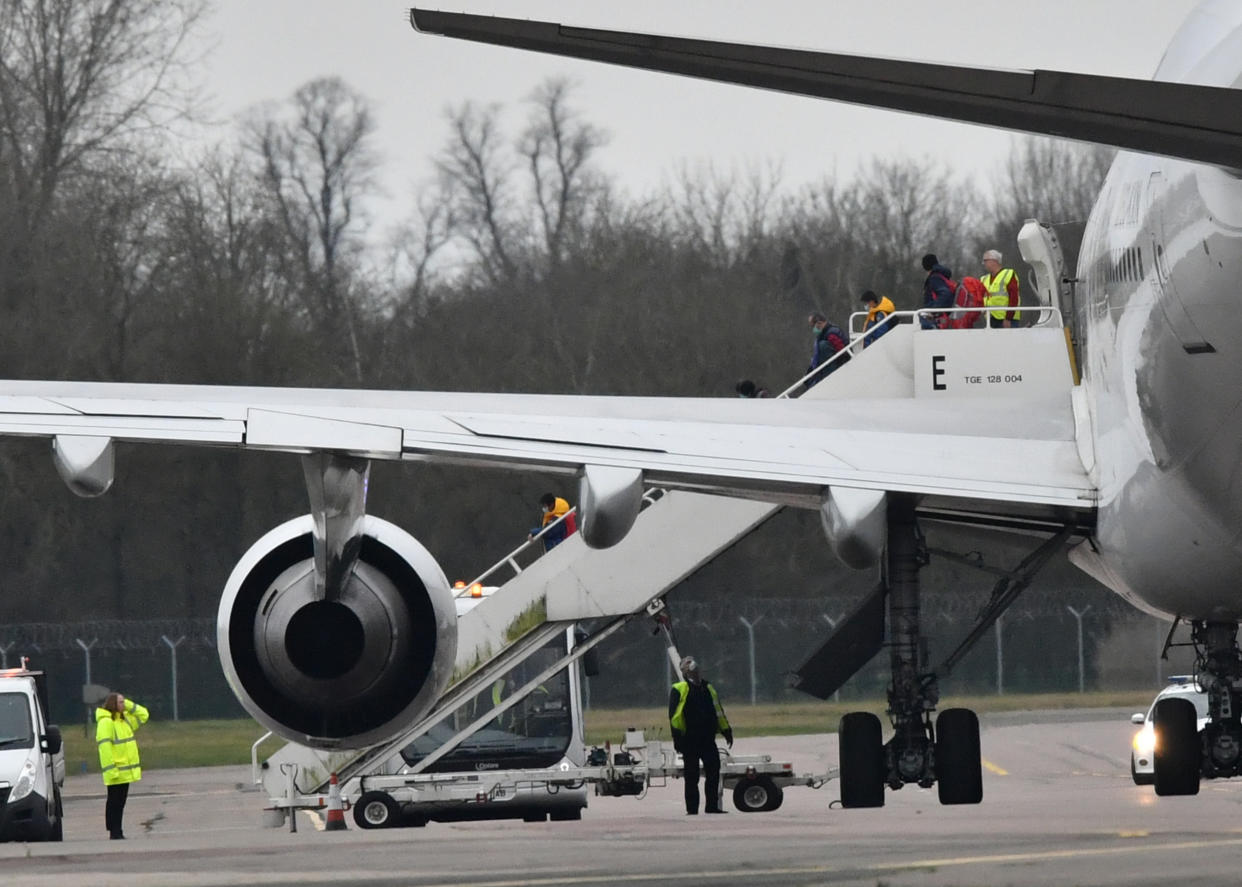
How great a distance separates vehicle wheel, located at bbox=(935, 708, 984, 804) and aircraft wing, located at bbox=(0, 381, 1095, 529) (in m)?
1.56

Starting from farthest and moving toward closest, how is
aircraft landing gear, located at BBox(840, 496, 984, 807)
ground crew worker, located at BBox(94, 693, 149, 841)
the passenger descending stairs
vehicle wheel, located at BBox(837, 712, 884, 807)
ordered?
ground crew worker, located at BBox(94, 693, 149, 841), the passenger descending stairs, vehicle wheel, located at BBox(837, 712, 884, 807), aircraft landing gear, located at BBox(840, 496, 984, 807)

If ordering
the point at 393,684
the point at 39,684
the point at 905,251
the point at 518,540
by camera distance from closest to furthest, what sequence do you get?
the point at 393,684 < the point at 39,684 < the point at 518,540 < the point at 905,251

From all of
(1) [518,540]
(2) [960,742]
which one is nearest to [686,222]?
(1) [518,540]

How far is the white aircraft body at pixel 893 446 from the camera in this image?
23.3ft

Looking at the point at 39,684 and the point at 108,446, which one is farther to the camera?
the point at 39,684

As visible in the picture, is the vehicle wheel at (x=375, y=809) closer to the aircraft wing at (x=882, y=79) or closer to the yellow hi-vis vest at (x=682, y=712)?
the yellow hi-vis vest at (x=682, y=712)

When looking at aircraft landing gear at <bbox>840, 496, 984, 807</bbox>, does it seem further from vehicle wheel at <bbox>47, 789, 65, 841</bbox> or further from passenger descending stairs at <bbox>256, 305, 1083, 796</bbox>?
vehicle wheel at <bbox>47, 789, 65, 841</bbox>

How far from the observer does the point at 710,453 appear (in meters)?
10.9

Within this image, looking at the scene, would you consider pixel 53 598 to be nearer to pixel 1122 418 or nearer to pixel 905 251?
pixel 905 251

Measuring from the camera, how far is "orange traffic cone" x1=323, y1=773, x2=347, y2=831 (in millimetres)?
21062

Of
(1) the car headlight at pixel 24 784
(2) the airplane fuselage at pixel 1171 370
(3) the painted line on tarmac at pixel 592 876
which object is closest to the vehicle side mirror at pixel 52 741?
(1) the car headlight at pixel 24 784

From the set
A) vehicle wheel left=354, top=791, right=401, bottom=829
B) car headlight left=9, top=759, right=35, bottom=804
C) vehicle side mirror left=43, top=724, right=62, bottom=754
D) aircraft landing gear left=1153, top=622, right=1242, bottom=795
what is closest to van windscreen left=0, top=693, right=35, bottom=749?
vehicle side mirror left=43, top=724, right=62, bottom=754

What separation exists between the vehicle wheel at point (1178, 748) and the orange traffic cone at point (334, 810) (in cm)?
928

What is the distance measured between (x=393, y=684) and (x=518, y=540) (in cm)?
3258
